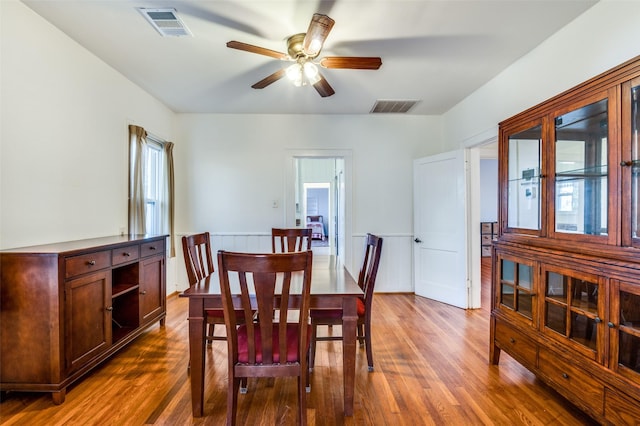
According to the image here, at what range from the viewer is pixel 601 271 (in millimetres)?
1518

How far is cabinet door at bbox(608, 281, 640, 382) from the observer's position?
1.39m

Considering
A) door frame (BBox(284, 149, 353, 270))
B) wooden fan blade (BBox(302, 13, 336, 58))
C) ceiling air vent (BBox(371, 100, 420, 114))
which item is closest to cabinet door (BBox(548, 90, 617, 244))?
wooden fan blade (BBox(302, 13, 336, 58))

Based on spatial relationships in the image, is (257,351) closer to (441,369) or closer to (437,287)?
(441,369)

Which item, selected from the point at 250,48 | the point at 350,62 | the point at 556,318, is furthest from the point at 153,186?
the point at 556,318

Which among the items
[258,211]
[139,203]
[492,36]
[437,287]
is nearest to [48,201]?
[139,203]

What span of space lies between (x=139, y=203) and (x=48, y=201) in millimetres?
1032

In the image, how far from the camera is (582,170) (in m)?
1.83

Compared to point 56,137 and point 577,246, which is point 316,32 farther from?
point 56,137

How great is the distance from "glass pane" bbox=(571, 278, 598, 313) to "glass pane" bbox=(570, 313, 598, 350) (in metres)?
0.06

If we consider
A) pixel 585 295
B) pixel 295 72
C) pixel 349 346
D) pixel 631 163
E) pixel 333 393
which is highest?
pixel 295 72

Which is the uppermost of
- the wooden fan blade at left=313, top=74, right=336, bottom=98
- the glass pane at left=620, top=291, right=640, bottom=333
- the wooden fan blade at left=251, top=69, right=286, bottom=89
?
the wooden fan blade at left=251, top=69, right=286, bottom=89

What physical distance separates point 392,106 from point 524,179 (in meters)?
2.26

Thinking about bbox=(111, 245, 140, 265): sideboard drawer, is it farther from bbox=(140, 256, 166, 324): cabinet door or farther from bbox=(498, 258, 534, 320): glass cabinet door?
bbox=(498, 258, 534, 320): glass cabinet door

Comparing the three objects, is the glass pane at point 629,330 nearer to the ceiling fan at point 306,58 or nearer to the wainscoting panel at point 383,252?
the ceiling fan at point 306,58
